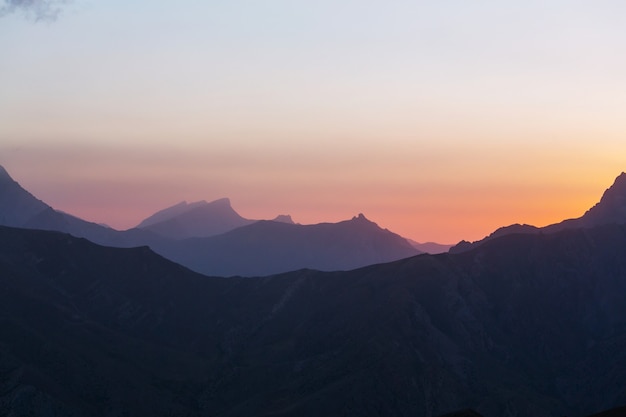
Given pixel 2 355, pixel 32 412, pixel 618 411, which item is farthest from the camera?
pixel 2 355

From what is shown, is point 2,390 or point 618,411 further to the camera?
point 2,390

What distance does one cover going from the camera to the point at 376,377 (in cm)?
19738

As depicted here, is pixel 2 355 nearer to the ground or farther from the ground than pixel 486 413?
farther from the ground

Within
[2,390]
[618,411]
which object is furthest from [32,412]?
[618,411]

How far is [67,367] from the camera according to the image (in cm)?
19738

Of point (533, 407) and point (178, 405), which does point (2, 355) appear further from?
point (533, 407)

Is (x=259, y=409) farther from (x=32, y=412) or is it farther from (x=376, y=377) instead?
(x=32, y=412)

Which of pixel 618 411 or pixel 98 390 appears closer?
pixel 618 411

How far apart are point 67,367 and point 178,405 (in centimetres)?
2187

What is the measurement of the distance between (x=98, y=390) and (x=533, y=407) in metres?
81.3

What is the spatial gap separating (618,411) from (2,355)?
381 ft

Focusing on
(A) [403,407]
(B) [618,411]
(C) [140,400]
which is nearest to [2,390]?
(C) [140,400]

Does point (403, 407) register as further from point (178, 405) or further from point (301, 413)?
point (178, 405)

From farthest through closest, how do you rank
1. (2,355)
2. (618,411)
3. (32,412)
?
(2,355) → (32,412) → (618,411)
